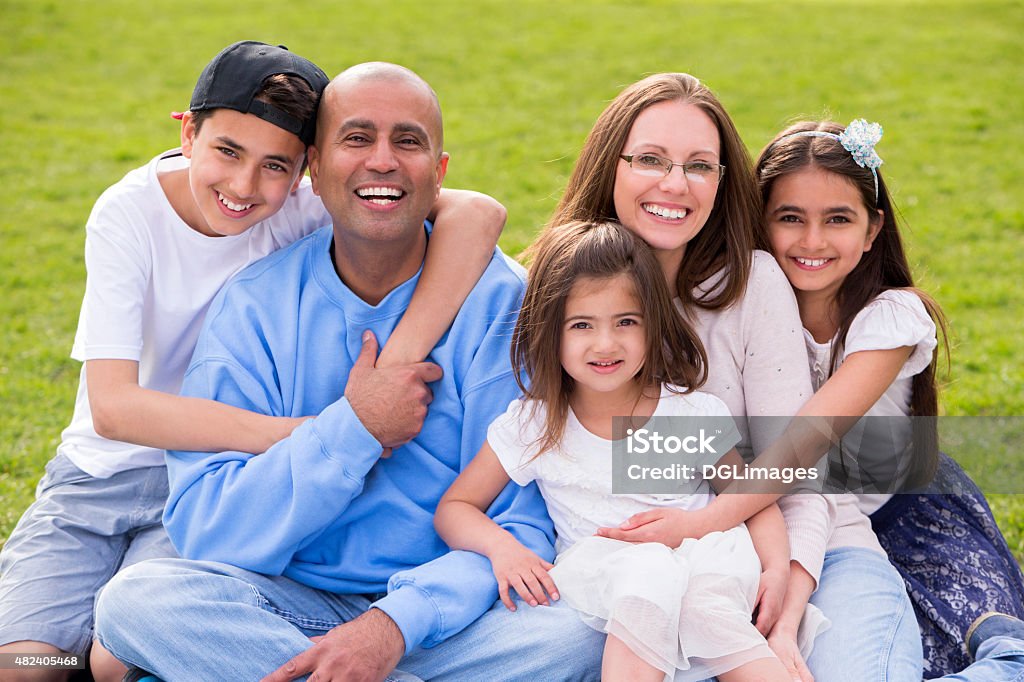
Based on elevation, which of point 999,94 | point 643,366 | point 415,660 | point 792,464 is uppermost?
point 999,94

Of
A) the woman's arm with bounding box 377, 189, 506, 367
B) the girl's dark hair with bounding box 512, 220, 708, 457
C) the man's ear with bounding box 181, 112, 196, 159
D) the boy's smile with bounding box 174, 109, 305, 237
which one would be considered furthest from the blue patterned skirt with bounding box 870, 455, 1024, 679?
the man's ear with bounding box 181, 112, 196, 159

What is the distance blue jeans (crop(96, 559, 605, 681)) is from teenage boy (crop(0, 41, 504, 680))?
0.38m

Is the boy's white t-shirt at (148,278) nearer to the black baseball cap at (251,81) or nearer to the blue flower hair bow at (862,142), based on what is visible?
the black baseball cap at (251,81)

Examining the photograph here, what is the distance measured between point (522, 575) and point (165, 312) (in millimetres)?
1469

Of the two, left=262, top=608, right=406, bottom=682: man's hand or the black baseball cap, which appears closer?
left=262, top=608, right=406, bottom=682: man's hand

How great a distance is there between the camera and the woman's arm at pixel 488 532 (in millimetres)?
2982

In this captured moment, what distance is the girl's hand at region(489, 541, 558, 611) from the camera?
9.74 ft

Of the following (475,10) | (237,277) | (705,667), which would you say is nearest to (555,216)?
(237,277)

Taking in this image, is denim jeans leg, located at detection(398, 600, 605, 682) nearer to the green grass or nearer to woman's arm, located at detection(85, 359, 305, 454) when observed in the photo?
woman's arm, located at detection(85, 359, 305, 454)

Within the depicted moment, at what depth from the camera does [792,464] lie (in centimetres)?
317

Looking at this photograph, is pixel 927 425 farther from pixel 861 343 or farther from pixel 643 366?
pixel 643 366

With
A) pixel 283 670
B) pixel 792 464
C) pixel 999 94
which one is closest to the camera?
pixel 283 670

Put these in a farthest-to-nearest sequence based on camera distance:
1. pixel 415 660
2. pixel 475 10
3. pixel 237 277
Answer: pixel 475 10 < pixel 237 277 < pixel 415 660

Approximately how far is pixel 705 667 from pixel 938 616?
943mm
